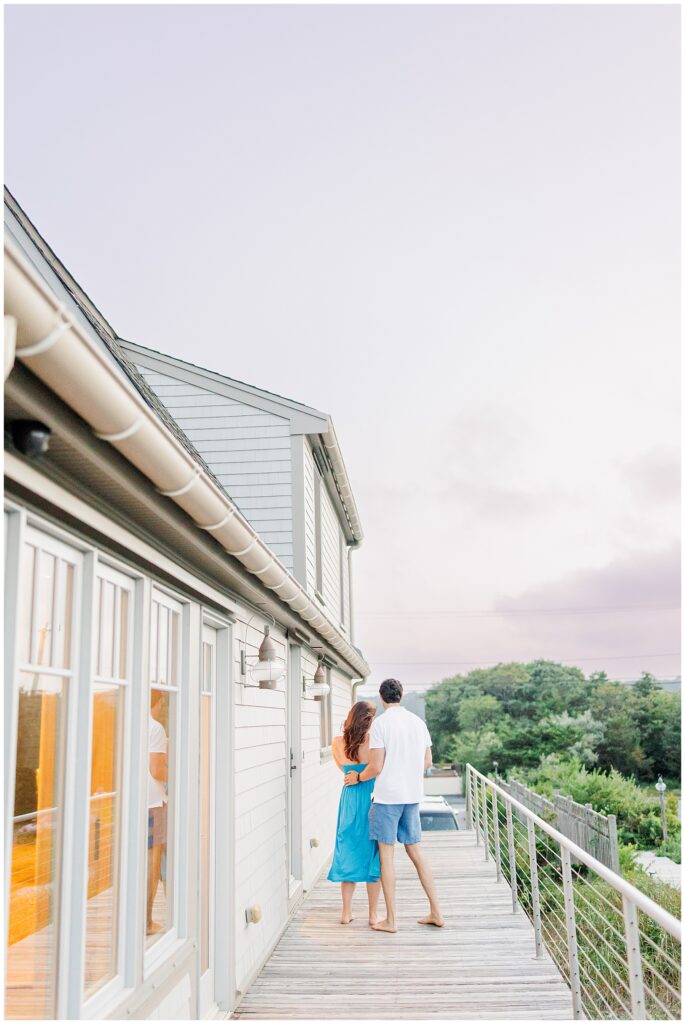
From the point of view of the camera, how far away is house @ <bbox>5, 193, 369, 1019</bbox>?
2281 millimetres

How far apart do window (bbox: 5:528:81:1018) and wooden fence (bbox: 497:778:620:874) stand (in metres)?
11.1

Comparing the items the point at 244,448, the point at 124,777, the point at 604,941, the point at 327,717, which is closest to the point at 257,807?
the point at 604,941

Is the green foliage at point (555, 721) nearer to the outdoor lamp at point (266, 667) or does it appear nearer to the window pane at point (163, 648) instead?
the outdoor lamp at point (266, 667)

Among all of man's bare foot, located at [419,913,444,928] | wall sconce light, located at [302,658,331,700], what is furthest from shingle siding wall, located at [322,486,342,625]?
man's bare foot, located at [419,913,444,928]

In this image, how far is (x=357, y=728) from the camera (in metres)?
6.40

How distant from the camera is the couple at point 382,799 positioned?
233 inches

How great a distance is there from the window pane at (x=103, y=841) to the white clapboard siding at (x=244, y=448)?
6.05 meters

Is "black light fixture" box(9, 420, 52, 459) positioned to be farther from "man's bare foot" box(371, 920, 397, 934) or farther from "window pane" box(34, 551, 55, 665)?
"man's bare foot" box(371, 920, 397, 934)

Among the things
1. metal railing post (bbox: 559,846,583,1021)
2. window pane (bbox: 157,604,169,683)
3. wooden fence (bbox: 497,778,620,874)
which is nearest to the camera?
window pane (bbox: 157,604,169,683)

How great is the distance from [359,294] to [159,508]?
14889 mm

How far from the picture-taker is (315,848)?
8.73 m

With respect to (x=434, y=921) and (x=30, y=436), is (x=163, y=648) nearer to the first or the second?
(x=30, y=436)

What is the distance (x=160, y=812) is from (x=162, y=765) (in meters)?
0.21

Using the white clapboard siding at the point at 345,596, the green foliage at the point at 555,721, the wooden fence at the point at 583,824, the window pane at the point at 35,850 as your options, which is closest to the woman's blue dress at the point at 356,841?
the window pane at the point at 35,850
